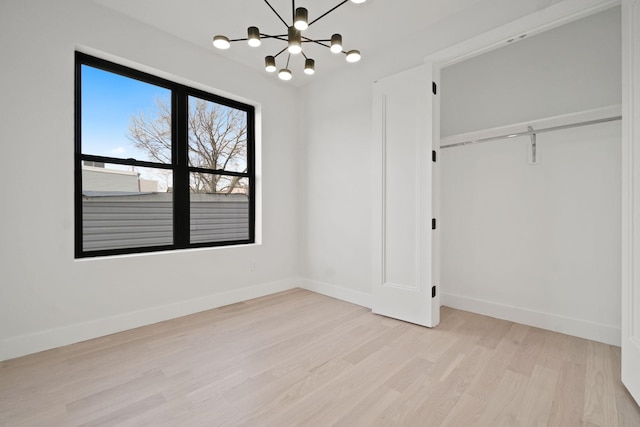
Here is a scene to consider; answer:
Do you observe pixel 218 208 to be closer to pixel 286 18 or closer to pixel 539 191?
pixel 286 18

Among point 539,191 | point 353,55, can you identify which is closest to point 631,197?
point 539,191

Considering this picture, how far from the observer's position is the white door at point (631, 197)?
163 centimetres

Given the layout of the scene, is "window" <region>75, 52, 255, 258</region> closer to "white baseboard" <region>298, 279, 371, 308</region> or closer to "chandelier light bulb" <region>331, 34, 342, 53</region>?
"white baseboard" <region>298, 279, 371, 308</region>

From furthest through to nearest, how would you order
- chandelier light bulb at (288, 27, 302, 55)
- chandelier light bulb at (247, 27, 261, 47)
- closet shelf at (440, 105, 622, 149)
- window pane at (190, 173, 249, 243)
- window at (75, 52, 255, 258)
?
window pane at (190, 173, 249, 243)
window at (75, 52, 255, 258)
closet shelf at (440, 105, 622, 149)
chandelier light bulb at (247, 27, 261, 47)
chandelier light bulb at (288, 27, 302, 55)

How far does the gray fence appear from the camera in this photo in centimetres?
268

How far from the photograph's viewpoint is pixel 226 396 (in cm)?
171

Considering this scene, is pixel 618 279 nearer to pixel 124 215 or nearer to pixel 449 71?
pixel 449 71

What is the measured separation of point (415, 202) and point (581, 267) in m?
1.48

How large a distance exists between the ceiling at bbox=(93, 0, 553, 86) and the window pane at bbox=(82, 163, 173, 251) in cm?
144

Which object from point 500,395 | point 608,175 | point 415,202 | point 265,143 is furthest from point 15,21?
point 608,175

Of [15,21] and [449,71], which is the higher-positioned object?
[449,71]

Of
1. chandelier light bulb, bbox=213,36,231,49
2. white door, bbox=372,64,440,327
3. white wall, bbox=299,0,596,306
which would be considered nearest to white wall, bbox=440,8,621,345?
white door, bbox=372,64,440,327

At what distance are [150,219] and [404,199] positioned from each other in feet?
8.70

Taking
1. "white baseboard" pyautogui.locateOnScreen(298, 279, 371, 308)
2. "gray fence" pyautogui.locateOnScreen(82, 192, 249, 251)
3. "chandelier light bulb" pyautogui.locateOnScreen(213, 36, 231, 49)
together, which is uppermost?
"chandelier light bulb" pyautogui.locateOnScreen(213, 36, 231, 49)
